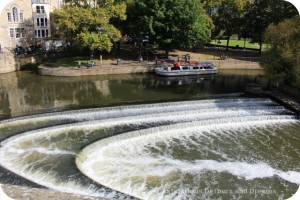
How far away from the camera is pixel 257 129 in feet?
82.9

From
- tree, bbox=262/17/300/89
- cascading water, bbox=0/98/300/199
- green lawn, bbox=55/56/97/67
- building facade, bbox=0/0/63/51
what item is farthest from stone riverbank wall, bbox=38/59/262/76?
tree, bbox=262/17/300/89

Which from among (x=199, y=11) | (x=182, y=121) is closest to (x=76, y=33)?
(x=199, y=11)

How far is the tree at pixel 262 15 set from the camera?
5072cm

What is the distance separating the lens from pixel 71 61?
48594 millimetres

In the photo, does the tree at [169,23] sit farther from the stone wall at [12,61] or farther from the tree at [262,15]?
the stone wall at [12,61]

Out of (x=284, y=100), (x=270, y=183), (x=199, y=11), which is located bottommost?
(x=270, y=183)

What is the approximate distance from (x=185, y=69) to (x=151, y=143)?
2387 cm

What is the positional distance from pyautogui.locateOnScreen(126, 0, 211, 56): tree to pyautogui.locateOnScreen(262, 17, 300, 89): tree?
1773 centimetres

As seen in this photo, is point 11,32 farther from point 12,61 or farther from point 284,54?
point 284,54

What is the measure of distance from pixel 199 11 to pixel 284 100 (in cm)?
2356

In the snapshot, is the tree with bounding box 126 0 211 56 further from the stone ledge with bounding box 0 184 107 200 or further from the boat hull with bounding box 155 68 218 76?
the stone ledge with bounding box 0 184 107 200

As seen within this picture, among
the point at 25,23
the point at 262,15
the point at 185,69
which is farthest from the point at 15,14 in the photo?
the point at 262,15

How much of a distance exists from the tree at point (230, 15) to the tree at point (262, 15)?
1.15 metres

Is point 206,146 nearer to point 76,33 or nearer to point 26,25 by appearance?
point 76,33
